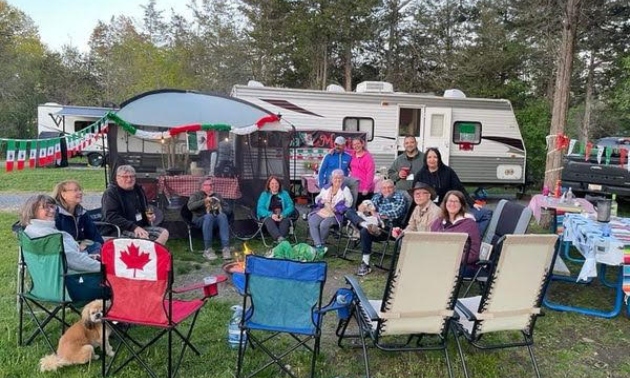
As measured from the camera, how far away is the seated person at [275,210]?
198 inches

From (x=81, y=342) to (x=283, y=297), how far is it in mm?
1152

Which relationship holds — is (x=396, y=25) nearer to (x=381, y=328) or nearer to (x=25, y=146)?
(x=25, y=146)

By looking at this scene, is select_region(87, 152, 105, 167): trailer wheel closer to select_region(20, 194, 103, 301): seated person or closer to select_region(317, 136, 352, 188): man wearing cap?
select_region(317, 136, 352, 188): man wearing cap

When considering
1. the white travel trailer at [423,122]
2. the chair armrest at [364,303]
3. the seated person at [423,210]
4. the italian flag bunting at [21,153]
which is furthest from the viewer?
the white travel trailer at [423,122]

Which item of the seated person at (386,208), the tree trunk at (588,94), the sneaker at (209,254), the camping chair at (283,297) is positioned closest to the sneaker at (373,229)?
the seated person at (386,208)

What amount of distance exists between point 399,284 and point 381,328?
0.26 metres

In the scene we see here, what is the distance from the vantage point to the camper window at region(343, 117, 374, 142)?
30.3 ft

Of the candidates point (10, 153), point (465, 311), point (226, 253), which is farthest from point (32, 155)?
point (465, 311)

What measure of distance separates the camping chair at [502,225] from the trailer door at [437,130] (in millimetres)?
5419

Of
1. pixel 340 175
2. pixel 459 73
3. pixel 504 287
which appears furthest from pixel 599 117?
pixel 504 287

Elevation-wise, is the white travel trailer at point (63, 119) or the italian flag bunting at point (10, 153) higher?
the white travel trailer at point (63, 119)

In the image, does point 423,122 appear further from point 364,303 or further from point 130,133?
point 364,303

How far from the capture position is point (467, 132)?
31.4 ft

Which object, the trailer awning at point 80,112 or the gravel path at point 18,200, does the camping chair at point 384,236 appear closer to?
the gravel path at point 18,200
